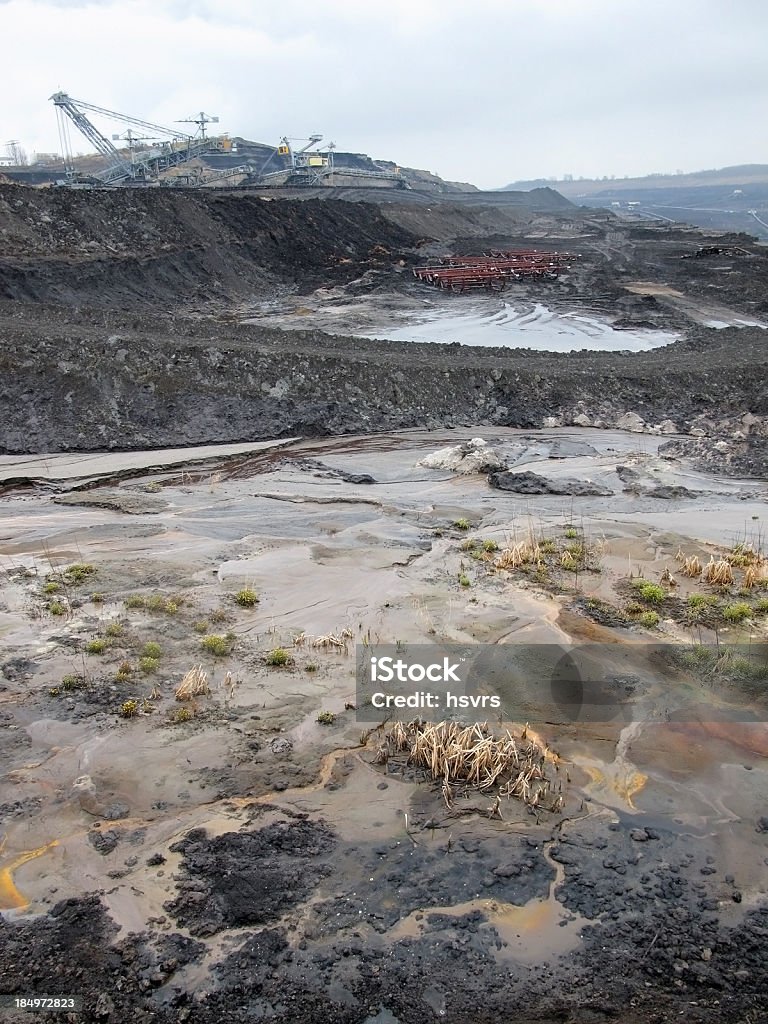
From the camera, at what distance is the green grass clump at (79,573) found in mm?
9656

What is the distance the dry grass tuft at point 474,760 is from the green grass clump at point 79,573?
16.0ft

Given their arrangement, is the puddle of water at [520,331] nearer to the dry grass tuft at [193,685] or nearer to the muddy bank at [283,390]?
the muddy bank at [283,390]

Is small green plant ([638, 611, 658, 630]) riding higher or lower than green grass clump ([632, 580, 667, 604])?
lower

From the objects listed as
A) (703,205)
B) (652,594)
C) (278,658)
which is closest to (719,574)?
(652,594)

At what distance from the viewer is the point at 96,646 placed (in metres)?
8.07

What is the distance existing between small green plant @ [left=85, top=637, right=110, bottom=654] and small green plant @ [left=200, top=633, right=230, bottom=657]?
1.01m

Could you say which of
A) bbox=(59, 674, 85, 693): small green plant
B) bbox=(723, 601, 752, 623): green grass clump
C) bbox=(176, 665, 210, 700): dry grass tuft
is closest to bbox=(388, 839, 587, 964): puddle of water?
bbox=(176, 665, 210, 700): dry grass tuft

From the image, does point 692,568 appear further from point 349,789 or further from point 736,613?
point 349,789

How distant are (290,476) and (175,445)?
2.92 meters

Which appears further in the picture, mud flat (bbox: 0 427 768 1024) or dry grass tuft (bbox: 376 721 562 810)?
dry grass tuft (bbox: 376 721 562 810)

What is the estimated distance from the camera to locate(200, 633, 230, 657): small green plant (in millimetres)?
8227

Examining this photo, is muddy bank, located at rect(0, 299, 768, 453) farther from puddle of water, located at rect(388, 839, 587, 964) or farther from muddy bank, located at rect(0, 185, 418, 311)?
puddle of water, located at rect(388, 839, 587, 964)

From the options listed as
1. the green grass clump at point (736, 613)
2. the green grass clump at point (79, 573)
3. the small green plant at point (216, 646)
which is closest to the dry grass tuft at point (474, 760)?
the small green plant at point (216, 646)

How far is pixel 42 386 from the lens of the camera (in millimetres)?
15930
